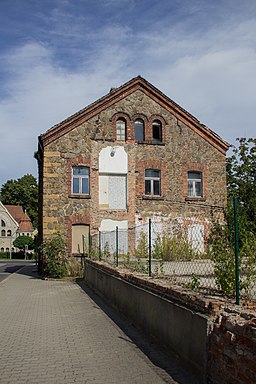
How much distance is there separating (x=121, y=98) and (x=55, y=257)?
360 inches

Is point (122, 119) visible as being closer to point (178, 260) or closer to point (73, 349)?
point (178, 260)

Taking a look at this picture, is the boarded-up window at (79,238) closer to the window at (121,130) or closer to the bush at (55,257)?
the bush at (55,257)

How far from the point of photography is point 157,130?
2566cm

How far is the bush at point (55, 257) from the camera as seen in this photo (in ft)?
73.1

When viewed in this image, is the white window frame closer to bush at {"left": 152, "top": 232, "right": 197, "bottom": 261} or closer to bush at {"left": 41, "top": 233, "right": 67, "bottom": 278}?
bush at {"left": 41, "top": 233, "right": 67, "bottom": 278}

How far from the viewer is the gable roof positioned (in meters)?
23.7

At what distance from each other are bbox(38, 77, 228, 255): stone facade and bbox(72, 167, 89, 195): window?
23 centimetres

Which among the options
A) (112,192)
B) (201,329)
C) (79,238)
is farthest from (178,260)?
(112,192)

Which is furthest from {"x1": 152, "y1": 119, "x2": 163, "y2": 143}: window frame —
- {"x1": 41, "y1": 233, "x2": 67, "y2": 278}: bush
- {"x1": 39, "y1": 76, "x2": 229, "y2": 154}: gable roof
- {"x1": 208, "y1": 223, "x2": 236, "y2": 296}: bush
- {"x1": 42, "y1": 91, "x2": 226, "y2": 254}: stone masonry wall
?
{"x1": 208, "y1": 223, "x2": 236, "y2": 296}: bush

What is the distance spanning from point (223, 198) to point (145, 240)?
13530 millimetres

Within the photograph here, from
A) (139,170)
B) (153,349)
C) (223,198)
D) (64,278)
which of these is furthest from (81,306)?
(223,198)

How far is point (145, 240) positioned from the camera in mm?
13297

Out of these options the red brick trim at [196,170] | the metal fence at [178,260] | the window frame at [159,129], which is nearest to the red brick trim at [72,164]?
the window frame at [159,129]

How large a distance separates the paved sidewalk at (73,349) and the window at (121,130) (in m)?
12.9
